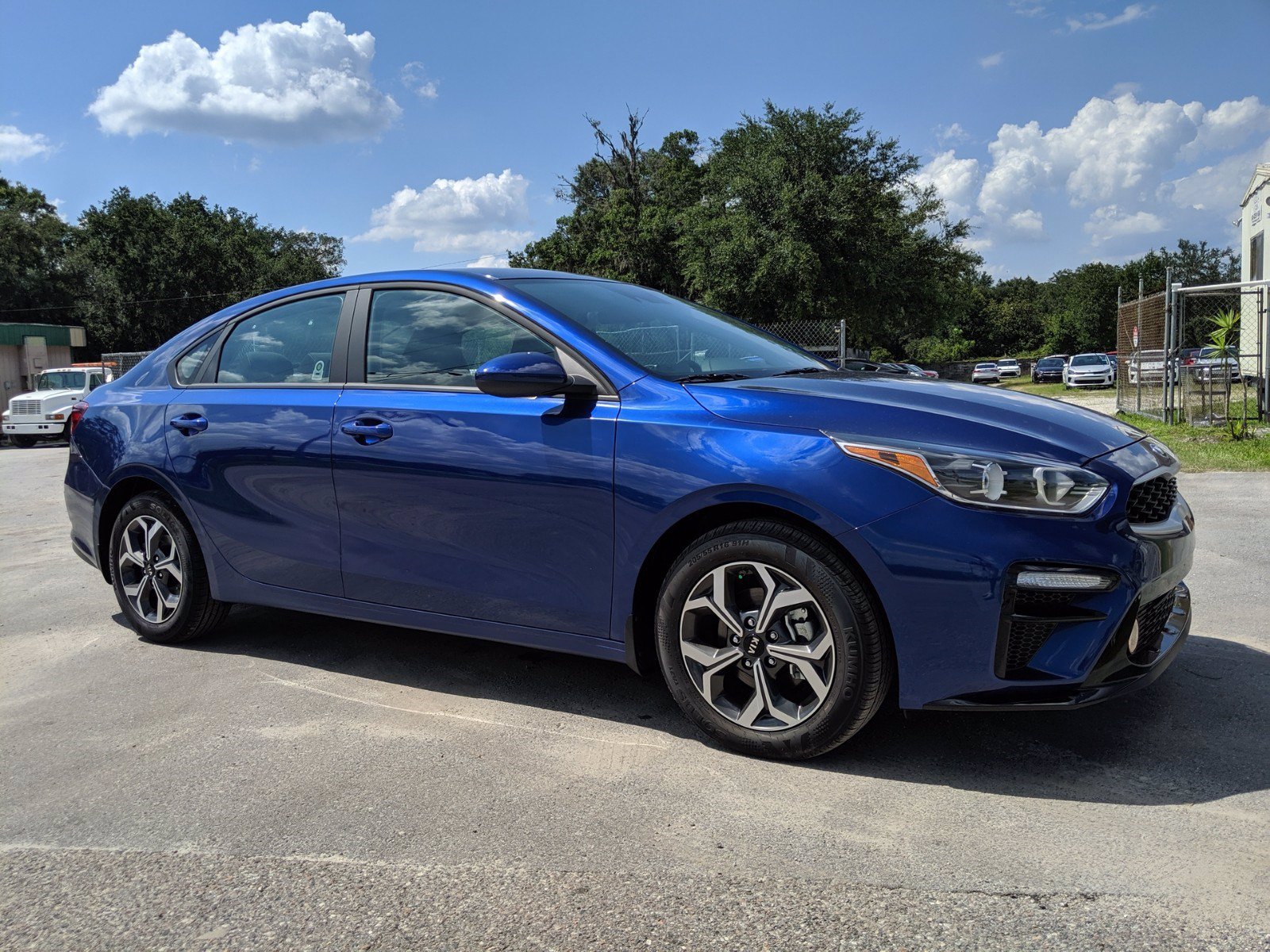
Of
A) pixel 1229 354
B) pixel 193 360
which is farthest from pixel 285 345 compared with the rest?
pixel 1229 354

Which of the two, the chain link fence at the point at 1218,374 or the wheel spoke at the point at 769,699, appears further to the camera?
the chain link fence at the point at 1218,374

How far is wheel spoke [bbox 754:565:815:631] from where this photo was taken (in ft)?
10.4

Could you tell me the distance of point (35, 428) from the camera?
78.8ft

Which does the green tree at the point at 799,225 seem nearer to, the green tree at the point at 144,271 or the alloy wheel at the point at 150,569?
the alloy wheel at the point at 150,569

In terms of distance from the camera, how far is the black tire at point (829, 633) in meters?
3.10

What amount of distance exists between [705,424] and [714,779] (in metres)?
1.10

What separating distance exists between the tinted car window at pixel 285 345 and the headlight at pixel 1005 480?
250 cm

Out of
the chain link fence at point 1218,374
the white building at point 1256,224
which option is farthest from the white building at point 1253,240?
the chain link fence at point 1218,374

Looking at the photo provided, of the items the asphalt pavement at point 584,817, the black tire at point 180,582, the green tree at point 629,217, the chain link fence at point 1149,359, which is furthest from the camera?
the green tree at point 629,217

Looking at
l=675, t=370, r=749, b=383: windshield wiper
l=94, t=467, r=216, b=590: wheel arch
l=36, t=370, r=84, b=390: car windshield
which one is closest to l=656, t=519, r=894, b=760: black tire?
l=675, t=370, r=749, b=383: windshield wiper

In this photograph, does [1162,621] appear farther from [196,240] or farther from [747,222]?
[196,240]

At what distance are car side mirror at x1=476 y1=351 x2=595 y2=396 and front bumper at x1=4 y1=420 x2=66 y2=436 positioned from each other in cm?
2403

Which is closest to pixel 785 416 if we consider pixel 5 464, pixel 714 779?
pixel 714 779

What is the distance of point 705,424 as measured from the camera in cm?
333
